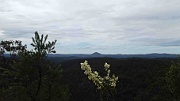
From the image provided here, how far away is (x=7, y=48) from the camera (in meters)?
62.2

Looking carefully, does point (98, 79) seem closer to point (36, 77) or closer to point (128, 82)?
point (36, 77)

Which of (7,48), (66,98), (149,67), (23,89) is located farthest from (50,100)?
(149,67)

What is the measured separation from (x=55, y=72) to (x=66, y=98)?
Answer: 7.92 feet

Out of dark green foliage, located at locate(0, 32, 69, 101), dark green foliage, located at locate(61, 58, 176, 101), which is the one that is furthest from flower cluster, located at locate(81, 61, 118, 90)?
dark green foliage, located at locate(61, 58, 176, 101)

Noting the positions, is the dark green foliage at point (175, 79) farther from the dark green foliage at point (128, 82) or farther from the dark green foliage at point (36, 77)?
the dark green foliage at point (128, 82)

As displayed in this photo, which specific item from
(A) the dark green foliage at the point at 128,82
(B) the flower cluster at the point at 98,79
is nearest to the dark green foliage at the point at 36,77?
(B) the flower cluster at the point at 98,79

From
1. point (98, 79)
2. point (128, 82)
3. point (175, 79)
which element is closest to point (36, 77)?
point (98, 79)

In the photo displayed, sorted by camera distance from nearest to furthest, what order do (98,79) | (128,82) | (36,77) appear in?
(98,79) → (36,77) → (128,82)

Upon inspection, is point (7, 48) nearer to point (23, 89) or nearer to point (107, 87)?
point (23, 89)

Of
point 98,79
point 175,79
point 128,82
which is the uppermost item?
point 98,79

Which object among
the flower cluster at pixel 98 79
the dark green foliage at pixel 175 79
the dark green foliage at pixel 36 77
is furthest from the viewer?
the dark green foliage at pixel 175 79

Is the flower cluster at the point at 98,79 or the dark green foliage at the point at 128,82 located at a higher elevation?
the flower cluster at the point at 98,79

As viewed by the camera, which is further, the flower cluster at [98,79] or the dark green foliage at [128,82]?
the dark green foliage at [128,82]

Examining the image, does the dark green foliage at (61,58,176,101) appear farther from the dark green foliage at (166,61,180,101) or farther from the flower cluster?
the flower cluster
